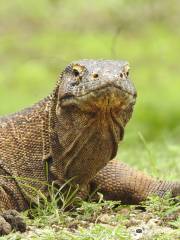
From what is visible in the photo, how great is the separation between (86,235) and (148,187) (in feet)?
7.33

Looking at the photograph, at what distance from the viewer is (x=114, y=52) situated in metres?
12.0

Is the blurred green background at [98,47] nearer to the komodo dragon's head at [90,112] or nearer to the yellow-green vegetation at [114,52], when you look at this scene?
the yellow-green vegetation at [114,52]

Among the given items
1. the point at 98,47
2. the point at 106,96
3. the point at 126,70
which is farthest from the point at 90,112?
the point at 98,47

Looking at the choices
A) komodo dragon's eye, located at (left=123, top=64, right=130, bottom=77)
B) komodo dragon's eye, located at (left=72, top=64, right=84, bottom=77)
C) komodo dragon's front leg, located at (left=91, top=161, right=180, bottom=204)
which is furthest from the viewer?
komodo dragon's front leg, located at (left=91, top=161, right=180, bottom=204)

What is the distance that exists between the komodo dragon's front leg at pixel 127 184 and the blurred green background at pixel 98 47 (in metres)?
6.57

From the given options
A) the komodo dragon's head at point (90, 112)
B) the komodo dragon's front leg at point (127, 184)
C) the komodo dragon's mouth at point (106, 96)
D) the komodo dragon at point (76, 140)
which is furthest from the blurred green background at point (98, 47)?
the komodo dragon's mouth at point (106, 96)

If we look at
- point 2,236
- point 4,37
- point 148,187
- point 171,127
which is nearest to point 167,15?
point 4,37

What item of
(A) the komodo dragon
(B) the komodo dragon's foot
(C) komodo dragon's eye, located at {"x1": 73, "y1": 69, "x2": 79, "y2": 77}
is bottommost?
(B) the komodo dragon's foot

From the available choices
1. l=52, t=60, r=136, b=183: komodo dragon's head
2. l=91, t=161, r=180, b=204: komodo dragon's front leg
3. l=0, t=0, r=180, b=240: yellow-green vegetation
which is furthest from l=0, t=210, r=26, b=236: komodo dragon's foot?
l=0, t=0, r=180, b=240: yellow-green vegetation

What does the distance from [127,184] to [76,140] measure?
0.98 metres

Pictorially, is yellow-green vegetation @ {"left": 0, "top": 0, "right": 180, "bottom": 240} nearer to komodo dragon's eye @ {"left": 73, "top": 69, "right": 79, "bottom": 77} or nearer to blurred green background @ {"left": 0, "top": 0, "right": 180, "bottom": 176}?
blurred green background @ {"left": 0, "top": 0, "right": 180, "bottom": 176}

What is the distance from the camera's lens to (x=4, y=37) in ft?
84.1

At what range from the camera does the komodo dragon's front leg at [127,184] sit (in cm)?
839

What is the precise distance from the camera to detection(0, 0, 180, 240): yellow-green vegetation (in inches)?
611
